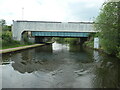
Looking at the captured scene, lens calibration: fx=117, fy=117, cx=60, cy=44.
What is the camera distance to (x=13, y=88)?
4809 mm

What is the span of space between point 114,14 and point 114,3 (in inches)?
42.6

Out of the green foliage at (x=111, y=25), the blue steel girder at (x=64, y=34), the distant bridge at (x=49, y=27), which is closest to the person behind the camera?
the green foliage at (x=111, y=25)

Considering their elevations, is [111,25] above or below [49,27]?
below

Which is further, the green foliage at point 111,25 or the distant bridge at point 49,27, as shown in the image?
the distant bridge at point 49,27

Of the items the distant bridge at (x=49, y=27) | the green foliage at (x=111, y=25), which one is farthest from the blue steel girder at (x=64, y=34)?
the green foliage at (x=111, y=25)

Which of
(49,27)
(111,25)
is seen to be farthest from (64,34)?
(111,25)

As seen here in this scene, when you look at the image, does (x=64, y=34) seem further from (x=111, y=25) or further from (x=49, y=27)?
(x=111, y=25)

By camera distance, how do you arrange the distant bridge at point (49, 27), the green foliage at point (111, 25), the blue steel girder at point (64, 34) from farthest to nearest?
the blue steel girder at point (64, 34), the distant bridge at point (49, 27), the green foliage at point (111, 25)

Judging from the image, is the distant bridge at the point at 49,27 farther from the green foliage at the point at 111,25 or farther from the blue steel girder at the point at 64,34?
the green foliage at the point at 111,25

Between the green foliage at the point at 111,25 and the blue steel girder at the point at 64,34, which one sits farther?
the blue steel girder at the point at 64,34

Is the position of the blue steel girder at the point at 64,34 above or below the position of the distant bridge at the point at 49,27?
below

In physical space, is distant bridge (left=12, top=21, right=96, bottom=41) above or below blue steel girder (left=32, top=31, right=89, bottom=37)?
above

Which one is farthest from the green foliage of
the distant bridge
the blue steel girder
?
the blue steel girder

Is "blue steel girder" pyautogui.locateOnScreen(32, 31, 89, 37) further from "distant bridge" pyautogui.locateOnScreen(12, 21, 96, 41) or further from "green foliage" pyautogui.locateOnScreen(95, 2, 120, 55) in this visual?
"green foliage" pyautogui.locateOnScreen(95, 2, 120, 55)
